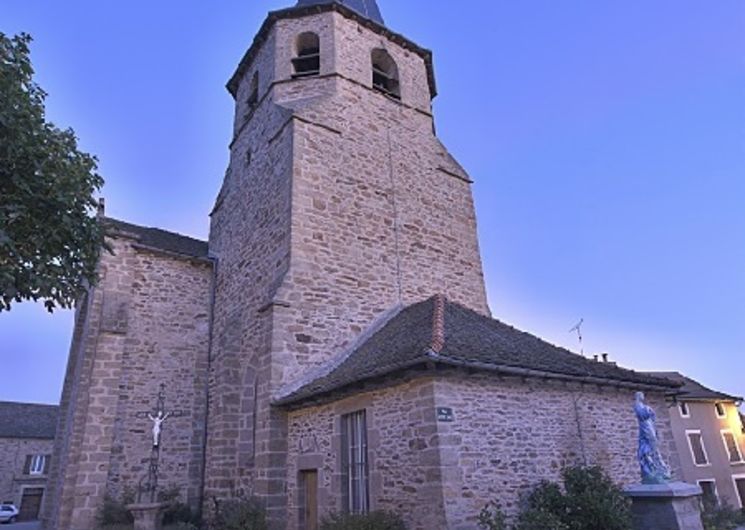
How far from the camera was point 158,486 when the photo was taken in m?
11.6

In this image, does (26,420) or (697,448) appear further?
(26,420)

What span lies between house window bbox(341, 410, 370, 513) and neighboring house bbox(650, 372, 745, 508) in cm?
1867

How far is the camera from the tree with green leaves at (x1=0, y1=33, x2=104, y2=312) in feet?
21.4

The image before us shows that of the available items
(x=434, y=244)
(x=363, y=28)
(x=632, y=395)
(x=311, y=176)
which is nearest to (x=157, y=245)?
(x=311, y=176)

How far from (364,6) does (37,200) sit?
13.1m

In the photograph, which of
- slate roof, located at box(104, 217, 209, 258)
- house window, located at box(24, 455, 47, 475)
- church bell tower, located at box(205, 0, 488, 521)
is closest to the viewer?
church bell tower, located at box(205, 0, 488, 521)

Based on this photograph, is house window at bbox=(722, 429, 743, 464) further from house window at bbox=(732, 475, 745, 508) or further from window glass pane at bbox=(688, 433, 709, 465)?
window glass pane at bbox=(688, 433, 709, 465)

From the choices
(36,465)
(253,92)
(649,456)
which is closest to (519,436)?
(649,456)

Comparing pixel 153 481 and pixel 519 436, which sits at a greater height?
pixel 519 436

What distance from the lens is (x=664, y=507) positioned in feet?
23.4

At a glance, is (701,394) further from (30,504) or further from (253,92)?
(30,504)

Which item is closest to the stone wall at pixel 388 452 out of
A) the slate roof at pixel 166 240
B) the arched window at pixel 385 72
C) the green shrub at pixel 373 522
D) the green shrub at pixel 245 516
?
the green shrub at pixel 373 522

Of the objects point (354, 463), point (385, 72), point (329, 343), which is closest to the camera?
point (354, 463)

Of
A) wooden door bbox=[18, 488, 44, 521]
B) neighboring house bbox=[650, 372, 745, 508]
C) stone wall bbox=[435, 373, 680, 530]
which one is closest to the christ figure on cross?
stone wall bbox=[435, 373, 680, 530]
